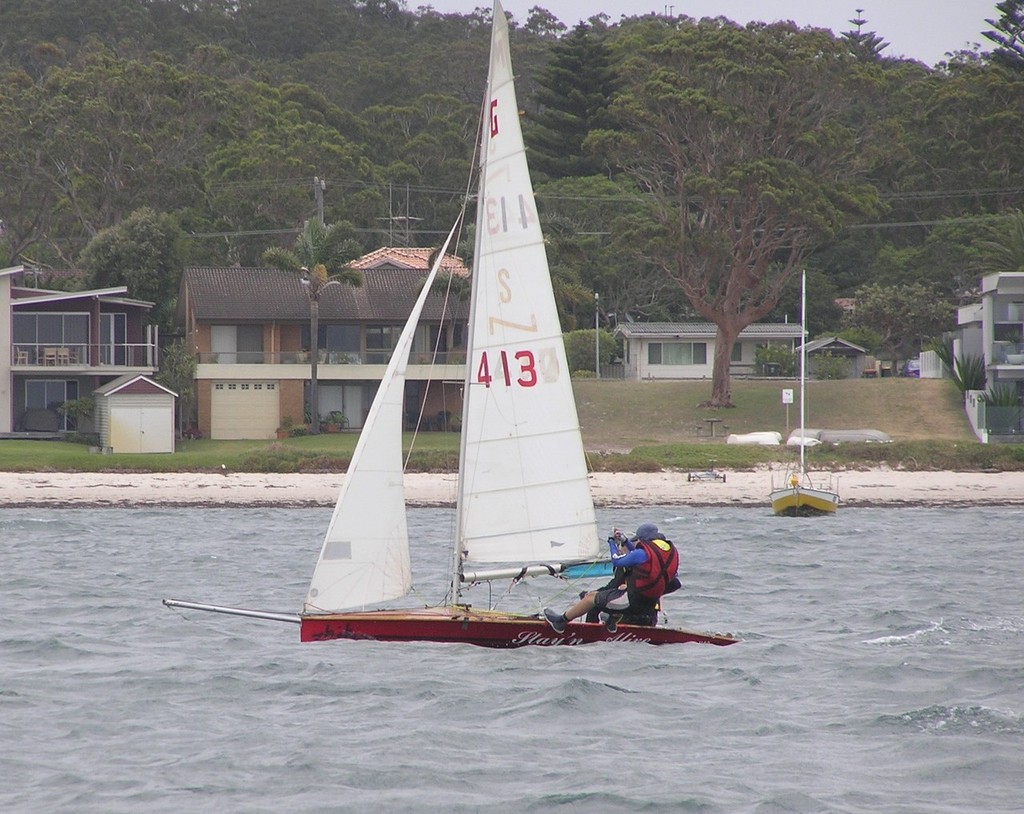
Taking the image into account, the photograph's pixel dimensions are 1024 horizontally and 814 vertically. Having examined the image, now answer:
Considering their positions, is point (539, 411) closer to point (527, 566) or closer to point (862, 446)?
point (527, 566)

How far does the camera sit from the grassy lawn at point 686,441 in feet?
140

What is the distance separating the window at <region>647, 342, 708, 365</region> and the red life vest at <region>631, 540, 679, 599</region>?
4789cm

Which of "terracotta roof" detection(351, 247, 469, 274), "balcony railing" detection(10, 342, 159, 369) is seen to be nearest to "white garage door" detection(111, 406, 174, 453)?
"balcony railing" detection(10, 342, 159, 369)

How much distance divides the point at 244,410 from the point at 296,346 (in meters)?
4.20

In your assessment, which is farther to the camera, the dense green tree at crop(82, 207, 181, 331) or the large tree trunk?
the dense green tree at crop(82, 207, 181, 331)

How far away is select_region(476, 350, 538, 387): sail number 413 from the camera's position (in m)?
17.1

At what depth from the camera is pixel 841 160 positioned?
174 ft

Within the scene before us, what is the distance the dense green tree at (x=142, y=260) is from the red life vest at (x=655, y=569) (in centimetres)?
4574

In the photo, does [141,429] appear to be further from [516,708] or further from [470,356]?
[516,708]

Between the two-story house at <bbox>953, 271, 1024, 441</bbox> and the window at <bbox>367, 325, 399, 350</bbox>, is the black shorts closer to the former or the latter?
the two-story house at <bbox>953, 271, 1024, 441</bbox>

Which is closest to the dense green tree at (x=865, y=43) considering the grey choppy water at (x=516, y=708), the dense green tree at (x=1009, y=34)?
the dense green tree at (x=1009, y=34)

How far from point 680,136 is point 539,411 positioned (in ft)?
124

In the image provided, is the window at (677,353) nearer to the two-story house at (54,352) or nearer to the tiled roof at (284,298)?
the tiled roof at (284,298)

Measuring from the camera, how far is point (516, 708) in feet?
51.1
